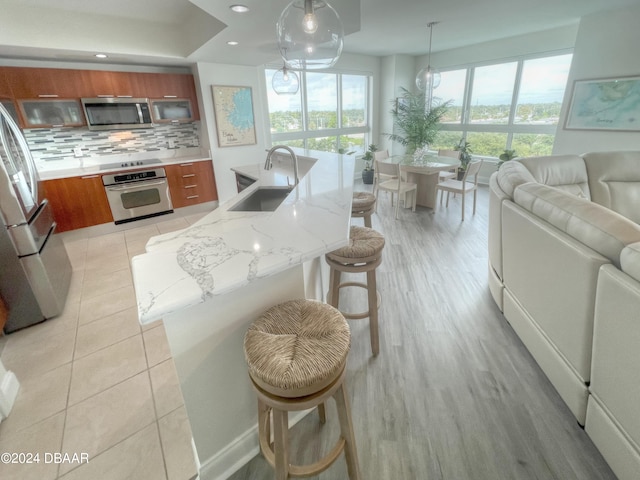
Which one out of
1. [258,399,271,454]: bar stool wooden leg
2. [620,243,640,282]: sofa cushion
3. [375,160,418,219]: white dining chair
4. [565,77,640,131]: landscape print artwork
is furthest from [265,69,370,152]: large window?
[620,243,640,282]: sofa cushion

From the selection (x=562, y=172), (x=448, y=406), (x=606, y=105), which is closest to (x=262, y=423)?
(x=448, y=406)

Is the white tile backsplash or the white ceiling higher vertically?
the white ceiling

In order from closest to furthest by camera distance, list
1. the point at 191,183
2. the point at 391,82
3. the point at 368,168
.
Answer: the point at 191,183
the point at 368,168
the point at 391,82

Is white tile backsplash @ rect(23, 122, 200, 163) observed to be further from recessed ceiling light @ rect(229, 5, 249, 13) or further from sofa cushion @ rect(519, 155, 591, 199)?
sofa cushion @ rect(519, 155, 591, 199)

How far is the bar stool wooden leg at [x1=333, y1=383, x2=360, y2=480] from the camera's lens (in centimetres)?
99

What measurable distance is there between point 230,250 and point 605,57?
529 cm

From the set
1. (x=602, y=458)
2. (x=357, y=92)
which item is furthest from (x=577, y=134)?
(x=602, y=458)

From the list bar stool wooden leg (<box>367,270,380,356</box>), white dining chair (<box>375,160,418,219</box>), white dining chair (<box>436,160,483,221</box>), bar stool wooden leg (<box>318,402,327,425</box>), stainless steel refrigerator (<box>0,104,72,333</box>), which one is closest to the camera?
bar stool wooden leg (<box>318,402,327,425</box>)

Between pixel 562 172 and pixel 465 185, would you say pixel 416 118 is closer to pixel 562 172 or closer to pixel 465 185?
pixel 465 185

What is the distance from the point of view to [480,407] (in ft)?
4.83

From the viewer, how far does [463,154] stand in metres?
5.44

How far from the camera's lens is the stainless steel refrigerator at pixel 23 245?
76.1 inches

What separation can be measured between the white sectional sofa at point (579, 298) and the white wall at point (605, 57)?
9.91 feet

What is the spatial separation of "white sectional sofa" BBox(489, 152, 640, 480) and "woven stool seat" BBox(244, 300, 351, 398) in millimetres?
1003
